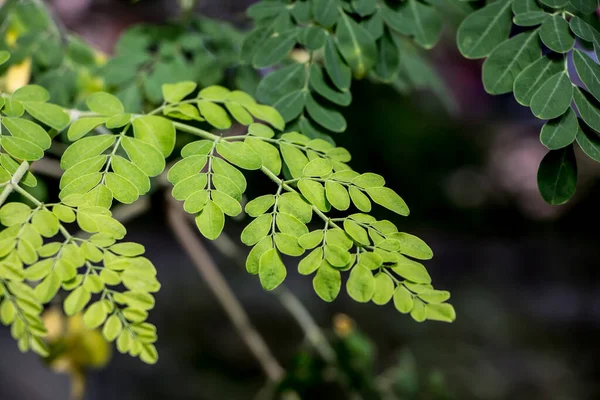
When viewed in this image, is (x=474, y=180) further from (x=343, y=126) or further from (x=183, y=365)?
(x=343, y=126)

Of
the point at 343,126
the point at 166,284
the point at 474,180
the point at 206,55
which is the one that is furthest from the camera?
the point at 166,284

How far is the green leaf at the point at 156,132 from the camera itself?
0.50 m

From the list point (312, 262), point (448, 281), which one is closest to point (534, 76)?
point (312, 262)

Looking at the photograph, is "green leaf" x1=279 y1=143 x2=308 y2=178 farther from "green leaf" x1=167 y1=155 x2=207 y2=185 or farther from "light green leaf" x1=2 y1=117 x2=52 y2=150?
"light green leaf" x1=2 y1=117 x2=52 y2=150

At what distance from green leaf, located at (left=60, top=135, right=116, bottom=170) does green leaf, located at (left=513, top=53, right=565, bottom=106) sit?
37 cm

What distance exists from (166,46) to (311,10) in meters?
0.27

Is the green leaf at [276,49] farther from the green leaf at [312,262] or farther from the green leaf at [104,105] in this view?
the green leaf at [312,262]

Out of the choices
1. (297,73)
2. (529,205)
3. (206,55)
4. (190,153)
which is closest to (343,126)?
(297,73)

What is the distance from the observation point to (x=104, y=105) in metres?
0.53

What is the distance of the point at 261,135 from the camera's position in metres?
0.51

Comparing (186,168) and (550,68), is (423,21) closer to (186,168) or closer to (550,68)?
(550,68)

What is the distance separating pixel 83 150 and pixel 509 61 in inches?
16.0

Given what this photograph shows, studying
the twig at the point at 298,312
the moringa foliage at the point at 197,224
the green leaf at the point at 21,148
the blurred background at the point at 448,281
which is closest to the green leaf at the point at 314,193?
the moringa foliage at the point at 197,224

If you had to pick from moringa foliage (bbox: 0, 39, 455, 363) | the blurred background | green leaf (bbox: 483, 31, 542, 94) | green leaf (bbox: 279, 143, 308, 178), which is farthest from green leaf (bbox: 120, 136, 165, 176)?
the blurred background
